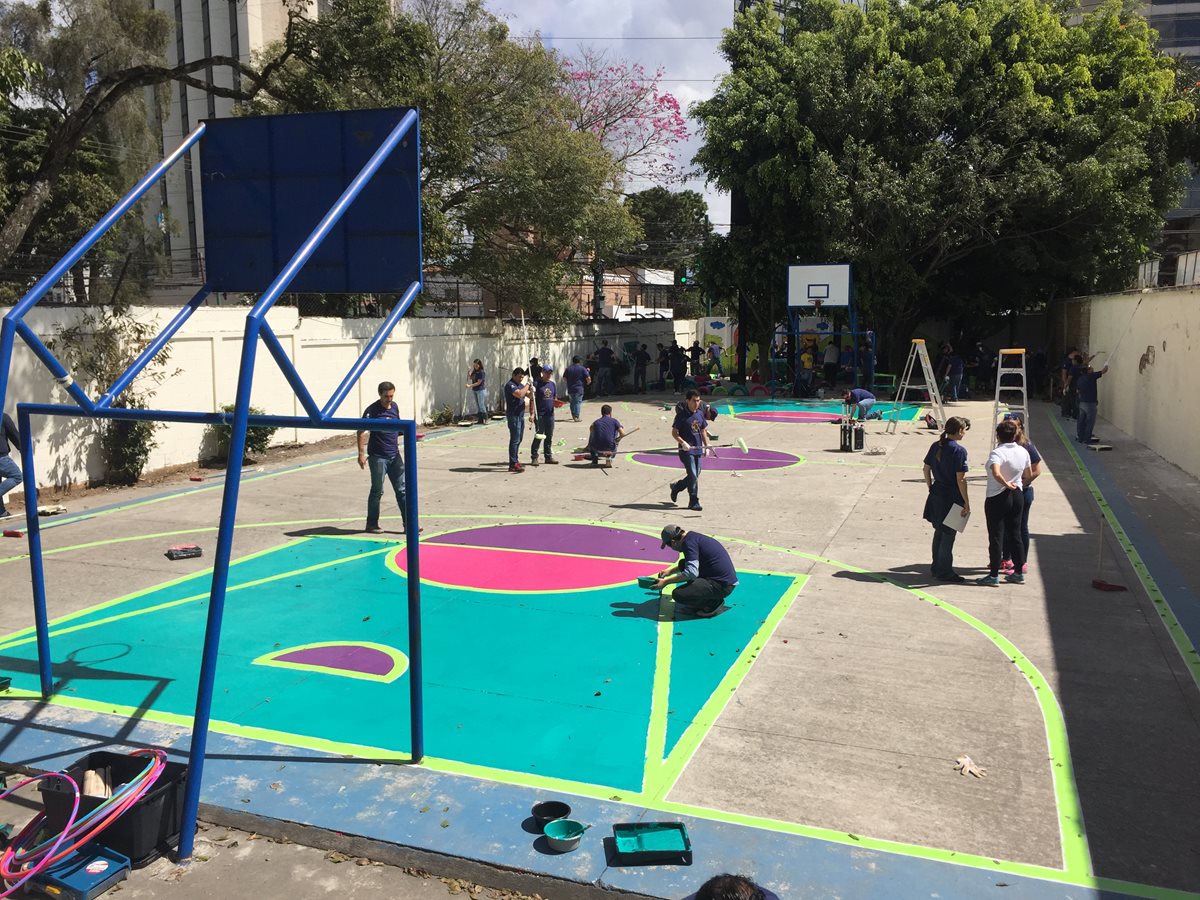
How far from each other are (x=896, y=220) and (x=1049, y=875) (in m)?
27.8

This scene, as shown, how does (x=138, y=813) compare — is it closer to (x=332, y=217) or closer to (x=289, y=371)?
(x=289, y=371)

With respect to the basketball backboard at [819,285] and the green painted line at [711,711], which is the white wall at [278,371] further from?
the green painted line at [711,711]

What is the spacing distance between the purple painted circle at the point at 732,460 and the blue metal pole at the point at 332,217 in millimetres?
12015

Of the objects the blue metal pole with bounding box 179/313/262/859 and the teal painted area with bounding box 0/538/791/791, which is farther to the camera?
the teal painted area with bounding box 0/538/791/791

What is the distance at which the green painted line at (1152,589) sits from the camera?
28.0ft

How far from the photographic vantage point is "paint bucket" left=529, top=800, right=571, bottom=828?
572 centimetres

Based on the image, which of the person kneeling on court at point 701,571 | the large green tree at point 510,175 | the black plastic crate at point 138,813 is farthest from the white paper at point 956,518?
the large green tree at point 510,175

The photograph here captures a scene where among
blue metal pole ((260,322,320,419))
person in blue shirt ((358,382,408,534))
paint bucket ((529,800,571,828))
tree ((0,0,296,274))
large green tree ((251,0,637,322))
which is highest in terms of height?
tree ((0,0,296,274))

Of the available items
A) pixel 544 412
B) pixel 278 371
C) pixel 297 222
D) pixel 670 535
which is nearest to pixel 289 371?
pixel 297 222

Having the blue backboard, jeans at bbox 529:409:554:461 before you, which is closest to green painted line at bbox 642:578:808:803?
the blue backboard

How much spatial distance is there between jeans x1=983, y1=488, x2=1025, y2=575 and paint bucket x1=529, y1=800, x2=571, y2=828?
6.39 metres

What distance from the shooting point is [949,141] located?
32031 mm

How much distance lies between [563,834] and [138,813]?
233cm

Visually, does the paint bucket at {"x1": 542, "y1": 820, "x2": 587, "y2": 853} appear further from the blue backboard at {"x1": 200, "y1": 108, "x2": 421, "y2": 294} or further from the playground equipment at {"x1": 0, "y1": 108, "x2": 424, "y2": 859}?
the blue backboard at {"x1": 200, "y1": 108, "x2": 421, "y2": 294}
